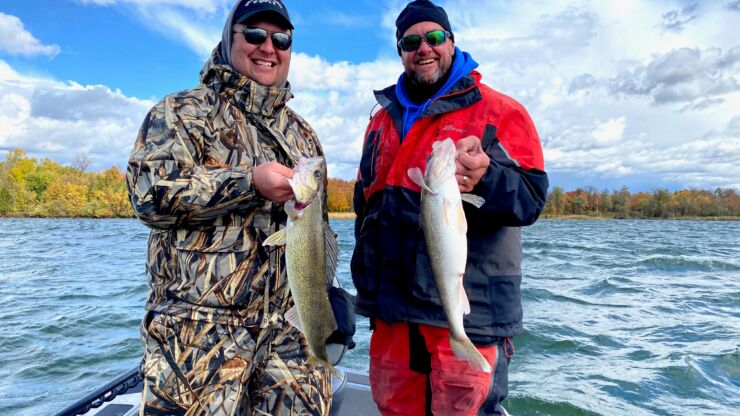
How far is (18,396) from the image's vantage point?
8.47 m

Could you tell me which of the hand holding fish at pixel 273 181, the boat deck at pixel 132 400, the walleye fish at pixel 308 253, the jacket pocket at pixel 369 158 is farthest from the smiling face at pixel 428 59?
the boat deck at pixel 132 400

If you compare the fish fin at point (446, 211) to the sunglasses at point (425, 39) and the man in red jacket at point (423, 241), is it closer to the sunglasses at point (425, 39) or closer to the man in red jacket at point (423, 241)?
the man in red jacket at point (423, 241)

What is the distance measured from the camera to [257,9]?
3.47 m

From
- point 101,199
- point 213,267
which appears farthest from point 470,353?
point 101,199

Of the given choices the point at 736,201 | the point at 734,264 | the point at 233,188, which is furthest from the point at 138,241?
the point at 736,201

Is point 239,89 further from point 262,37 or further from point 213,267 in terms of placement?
point 213,267

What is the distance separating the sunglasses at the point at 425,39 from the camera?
12.3ft

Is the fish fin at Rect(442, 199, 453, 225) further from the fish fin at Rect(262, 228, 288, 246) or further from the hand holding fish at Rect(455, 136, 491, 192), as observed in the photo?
the fish fin at Rect(262, 228, 288, 246)

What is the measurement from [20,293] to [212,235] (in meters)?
18.9

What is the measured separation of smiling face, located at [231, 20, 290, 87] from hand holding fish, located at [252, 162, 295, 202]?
2.66ft

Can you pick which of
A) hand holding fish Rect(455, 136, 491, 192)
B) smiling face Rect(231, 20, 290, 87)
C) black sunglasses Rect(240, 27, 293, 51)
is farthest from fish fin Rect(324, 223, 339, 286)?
black sunglasses Rect(240, 27, 293, 51)

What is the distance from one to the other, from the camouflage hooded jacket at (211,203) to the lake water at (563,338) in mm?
5771

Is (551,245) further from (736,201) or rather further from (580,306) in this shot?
(736,201)

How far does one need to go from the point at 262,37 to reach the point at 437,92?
125 cm
